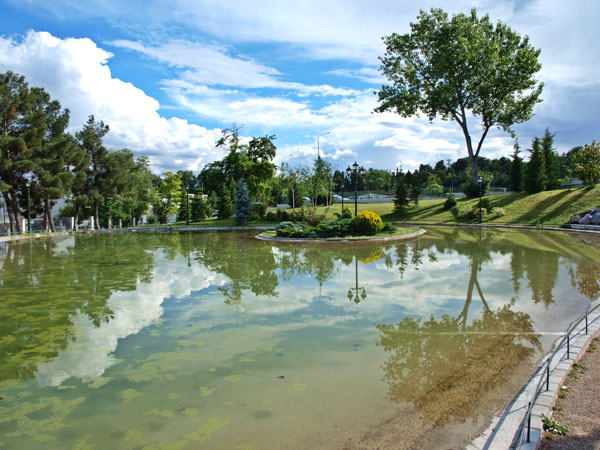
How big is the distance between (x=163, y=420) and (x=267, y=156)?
49.9 meters

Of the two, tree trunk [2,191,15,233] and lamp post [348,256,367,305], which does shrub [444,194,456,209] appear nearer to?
lamp post [348,256,367,305]

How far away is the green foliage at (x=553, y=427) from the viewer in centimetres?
390

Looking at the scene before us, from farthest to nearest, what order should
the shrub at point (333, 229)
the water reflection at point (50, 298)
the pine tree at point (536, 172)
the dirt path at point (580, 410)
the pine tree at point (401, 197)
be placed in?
the pine tree at point (401, 197)
the pine tree at point (536, 172)
the shrub at point (333, 229)
the water reflection at point (50, 298)
the dirt path at point (580, 410)

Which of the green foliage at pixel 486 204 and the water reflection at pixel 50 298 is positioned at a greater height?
the green foliage at pixel 486 204

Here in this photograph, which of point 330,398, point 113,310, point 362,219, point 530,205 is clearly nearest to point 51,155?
point 362,219

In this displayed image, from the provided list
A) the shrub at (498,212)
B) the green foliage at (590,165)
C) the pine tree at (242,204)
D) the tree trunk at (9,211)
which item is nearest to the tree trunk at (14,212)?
the tree trunk at (9,211)

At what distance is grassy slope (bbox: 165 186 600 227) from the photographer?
3272 cm

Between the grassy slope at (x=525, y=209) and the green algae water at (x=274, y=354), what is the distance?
22.5 meters

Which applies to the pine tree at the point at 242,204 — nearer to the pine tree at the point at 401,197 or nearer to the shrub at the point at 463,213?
the pine tree at the point at 401,197

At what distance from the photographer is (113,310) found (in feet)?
31.1

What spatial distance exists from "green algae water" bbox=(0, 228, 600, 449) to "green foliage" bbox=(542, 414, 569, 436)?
63cm

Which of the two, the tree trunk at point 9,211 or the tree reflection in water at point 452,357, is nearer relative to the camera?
the tree reflection in water at point 452,357

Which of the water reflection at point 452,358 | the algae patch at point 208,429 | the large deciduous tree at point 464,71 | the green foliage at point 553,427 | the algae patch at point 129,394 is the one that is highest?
the large deciduous tree at point 464,71

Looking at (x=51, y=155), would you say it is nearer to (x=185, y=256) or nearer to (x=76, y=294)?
(x=185, y=256)
